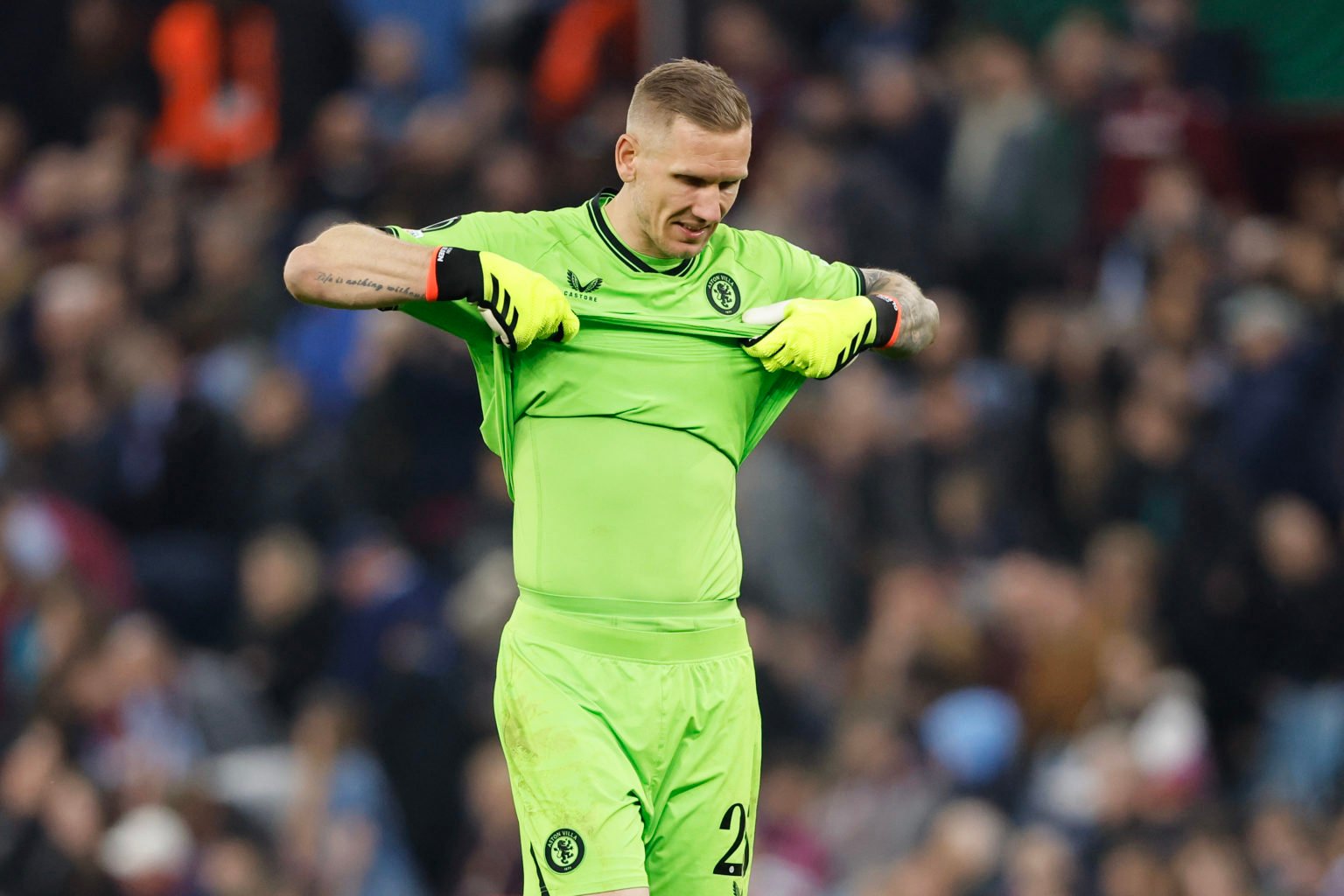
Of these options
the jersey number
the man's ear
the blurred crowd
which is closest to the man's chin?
the man's ear

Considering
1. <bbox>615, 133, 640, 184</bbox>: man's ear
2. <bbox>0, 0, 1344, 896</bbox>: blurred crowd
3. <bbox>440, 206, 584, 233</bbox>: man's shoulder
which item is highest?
<bbox>615, 133, 640, 184</bbox>: man's ear

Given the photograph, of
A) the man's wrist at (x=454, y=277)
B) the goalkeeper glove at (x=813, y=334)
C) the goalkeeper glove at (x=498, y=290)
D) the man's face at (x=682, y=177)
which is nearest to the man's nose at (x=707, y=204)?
the man's face at (x=682, y=177)

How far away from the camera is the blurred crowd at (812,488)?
32.0 feet

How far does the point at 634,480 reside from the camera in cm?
512

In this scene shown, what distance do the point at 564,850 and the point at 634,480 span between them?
90 centimetres

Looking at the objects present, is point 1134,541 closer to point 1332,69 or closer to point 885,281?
point 1332,69

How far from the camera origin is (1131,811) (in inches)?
361

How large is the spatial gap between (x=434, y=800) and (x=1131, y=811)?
3.49 metres

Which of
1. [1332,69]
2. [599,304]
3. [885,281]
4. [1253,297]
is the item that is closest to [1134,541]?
[1253,297]

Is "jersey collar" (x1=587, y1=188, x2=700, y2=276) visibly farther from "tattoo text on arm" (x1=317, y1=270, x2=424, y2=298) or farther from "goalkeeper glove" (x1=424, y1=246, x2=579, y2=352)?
"tattoo text on arm" (x1=317, y1=270, x2=424, y2=298)

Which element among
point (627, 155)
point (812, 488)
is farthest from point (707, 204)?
point (812, 488)

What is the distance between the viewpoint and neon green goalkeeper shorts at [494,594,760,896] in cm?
498

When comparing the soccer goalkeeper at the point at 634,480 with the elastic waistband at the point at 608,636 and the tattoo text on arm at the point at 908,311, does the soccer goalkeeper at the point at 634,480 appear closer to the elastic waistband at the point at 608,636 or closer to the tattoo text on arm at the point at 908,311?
the elastic waistband at the point at 608,636

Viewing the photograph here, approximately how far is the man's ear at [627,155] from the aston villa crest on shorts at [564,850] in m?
1.58
